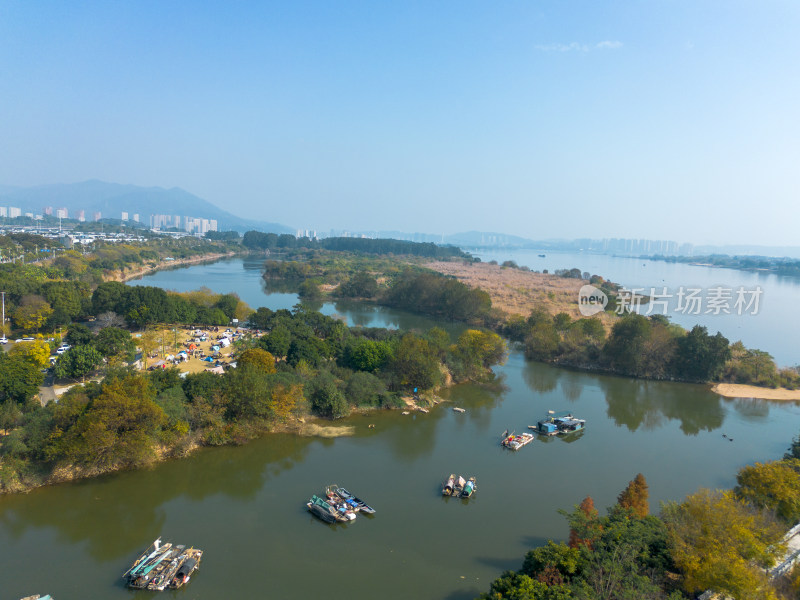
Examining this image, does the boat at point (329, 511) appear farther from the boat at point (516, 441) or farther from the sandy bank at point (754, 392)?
the sandy bank at point (754, 392)

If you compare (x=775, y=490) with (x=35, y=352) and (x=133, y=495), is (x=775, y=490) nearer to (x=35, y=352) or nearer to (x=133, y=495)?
(x=133, y=495)

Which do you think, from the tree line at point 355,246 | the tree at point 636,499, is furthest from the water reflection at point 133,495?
the tree line at point 355,246

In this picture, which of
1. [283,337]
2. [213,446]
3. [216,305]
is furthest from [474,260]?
[213,446]

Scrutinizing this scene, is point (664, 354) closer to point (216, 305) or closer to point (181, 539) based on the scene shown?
point (181, 539)

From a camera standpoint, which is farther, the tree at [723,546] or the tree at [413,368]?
the tree at [413,368]

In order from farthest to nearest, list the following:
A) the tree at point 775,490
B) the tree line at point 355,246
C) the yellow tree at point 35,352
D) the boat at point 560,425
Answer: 1. the tree line at point 355,246
2. the yellow tree at point 35,352
3. the boat at point 560,425
4. the tree at point 775,490

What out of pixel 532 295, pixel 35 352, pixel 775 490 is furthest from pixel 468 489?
pixel 532 295
